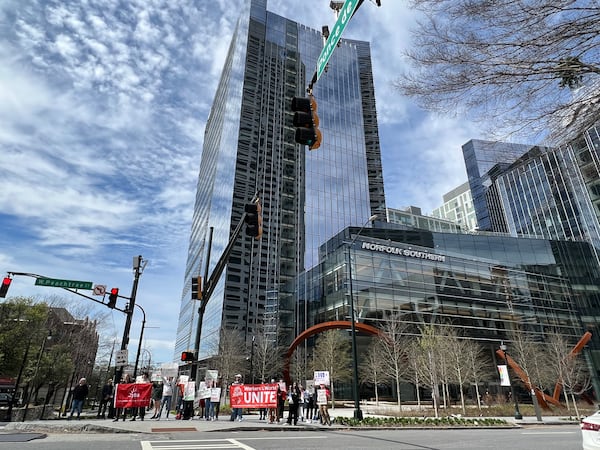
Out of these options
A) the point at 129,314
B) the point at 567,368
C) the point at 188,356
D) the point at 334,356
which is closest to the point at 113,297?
the point at 129,314

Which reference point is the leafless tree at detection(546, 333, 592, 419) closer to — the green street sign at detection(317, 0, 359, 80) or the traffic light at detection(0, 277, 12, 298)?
the green street sign at detection(317, 0, 359, 80)

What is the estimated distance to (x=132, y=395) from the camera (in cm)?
1582

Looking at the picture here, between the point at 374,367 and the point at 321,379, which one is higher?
the point at 374,367

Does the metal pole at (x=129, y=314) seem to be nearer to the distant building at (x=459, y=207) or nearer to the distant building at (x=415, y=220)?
the distant building at (x=415, y=220)

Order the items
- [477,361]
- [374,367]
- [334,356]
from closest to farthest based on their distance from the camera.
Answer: [374,367] → [477,361] → [334,356]

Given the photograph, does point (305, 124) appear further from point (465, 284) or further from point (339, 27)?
point (465, 284)

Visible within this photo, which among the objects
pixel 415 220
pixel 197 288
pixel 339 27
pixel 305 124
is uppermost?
pixel 415 220

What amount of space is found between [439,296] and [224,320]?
40805 mm

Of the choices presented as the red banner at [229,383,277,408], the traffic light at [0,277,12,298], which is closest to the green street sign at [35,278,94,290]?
the traffic light at [0,277,12,298]

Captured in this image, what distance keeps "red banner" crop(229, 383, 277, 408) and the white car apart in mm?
12453

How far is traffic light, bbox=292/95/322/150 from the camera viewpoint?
7.77m

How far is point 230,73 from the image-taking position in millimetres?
110125

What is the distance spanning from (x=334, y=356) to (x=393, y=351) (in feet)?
24.3

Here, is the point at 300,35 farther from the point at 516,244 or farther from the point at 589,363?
the point at 589,363
